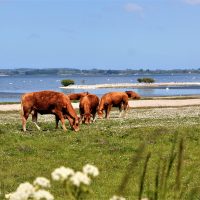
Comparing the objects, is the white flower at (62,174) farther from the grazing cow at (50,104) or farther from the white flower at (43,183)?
the grazing cow at (50,104)

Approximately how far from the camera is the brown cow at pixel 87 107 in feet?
114

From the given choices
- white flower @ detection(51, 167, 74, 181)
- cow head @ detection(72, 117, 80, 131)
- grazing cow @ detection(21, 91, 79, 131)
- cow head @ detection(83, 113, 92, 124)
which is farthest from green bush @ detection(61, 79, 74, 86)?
white flower @ detection(51, 167, 74, 181)

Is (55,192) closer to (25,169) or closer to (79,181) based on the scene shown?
(25,169)

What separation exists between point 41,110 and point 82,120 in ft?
19.2

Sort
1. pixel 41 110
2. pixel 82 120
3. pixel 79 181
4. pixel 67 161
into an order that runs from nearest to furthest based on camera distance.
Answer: pixel 79 181 < pixel 67 161 < pixel 41 110 < pixel 82 120

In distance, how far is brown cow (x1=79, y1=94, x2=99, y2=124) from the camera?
34.6 meters

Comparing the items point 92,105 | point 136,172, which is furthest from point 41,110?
point 136,172

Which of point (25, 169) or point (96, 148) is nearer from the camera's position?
point (25, 169)

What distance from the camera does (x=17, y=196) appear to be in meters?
4.87

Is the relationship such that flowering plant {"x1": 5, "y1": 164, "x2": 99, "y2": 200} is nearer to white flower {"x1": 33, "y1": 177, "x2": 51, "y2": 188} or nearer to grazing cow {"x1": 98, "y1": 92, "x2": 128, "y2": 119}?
white flower {"x1": 33, "y1": 177, "x2": 51, "y2": 188}

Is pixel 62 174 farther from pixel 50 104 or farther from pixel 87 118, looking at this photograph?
pixel 87 118

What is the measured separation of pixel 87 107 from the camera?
117 ft

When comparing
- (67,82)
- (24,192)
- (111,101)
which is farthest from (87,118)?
(67,82)

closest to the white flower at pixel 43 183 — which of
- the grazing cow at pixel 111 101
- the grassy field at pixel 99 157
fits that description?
the grassy field at pixel 99 157
